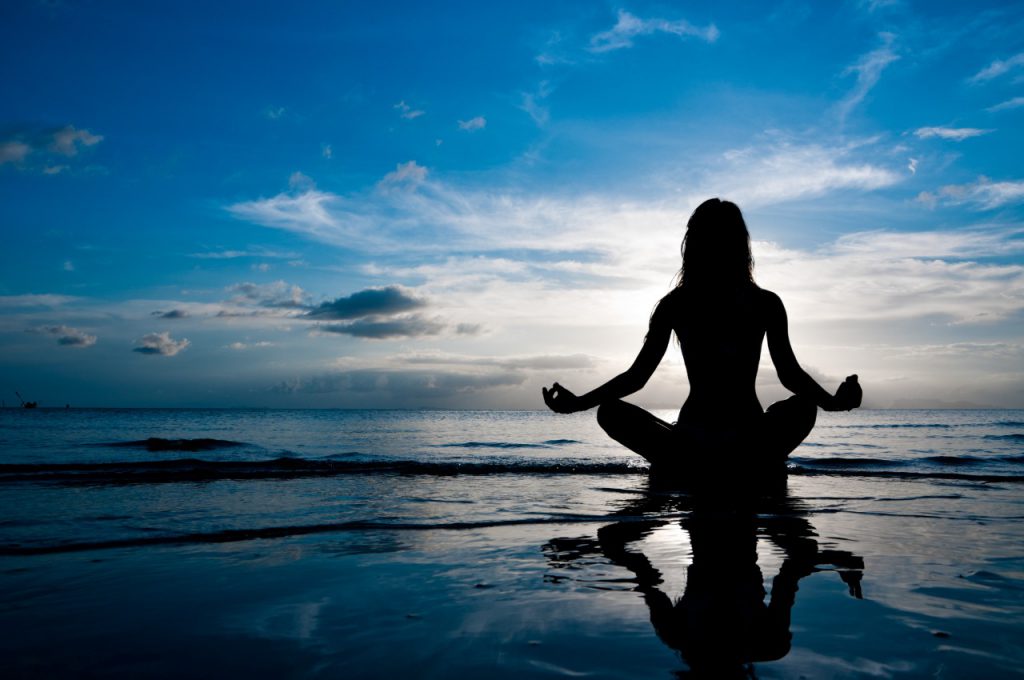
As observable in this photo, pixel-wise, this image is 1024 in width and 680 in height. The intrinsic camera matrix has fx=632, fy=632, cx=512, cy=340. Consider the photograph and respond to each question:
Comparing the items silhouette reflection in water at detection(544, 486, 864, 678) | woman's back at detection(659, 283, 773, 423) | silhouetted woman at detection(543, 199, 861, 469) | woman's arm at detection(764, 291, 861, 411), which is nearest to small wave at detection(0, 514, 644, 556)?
silhouette reflection in water at detection(544, 486, 864, 678)

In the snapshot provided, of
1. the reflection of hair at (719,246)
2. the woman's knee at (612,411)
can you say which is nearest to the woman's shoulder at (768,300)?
the reflection of hair at (719,246)

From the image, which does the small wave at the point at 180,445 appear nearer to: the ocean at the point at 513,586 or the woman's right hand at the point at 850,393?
the ocean at the point at 513,586

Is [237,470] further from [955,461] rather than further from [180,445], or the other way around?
[955,461]

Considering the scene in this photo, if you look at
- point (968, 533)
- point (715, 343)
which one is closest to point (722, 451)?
point (715, 343)

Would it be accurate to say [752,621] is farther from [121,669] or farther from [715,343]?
[715,343]

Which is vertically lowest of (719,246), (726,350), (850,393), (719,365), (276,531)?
(276,531)

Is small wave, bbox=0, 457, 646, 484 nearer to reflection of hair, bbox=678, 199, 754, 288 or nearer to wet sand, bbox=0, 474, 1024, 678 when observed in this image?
wet sand, bbox=0, 474, 1024, 678

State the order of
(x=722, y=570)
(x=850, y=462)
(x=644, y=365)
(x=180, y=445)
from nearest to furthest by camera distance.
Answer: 1. (x=722, y=570)
2. (x=644, y=365)
3. (x=850, y=462)
4. (x=180, y=445)

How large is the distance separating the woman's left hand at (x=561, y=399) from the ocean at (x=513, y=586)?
94 centimetres

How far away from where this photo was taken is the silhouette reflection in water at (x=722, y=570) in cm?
221

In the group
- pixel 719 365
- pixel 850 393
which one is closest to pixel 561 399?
pixel 719 365

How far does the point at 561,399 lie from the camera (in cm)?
464

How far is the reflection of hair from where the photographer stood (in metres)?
4.92

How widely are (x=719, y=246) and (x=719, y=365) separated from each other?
36.5 inches
